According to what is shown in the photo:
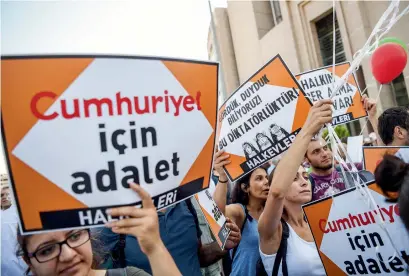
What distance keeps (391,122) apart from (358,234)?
1.46 metres

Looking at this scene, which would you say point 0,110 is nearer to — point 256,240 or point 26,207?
point 26,207

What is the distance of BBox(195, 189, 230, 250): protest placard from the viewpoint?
1.97 meters

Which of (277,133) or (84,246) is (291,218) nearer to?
(277,133)

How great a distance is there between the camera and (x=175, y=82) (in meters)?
1.28

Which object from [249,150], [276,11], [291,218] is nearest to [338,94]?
[249,150]

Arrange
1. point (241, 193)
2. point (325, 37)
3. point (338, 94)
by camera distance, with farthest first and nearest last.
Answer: point (325, 37) < point (338, 94) < point (241, 193)

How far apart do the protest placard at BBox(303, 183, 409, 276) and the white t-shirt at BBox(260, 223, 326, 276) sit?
0.13m

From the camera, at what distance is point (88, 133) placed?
3.63ft

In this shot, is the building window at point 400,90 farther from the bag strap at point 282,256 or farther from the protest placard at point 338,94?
the bag strap at point 282,256

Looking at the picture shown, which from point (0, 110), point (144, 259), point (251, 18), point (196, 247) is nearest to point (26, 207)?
point (0, 110)

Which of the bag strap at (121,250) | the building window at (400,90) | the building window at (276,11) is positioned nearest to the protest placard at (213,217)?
the bag strap at (121,250)

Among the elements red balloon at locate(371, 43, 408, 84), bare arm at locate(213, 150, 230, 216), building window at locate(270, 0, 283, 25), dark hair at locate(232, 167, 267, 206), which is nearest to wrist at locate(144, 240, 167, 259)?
bare arm at locate(213, 150, 230, 216)

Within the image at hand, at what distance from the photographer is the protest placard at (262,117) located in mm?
2086

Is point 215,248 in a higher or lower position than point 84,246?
lower
